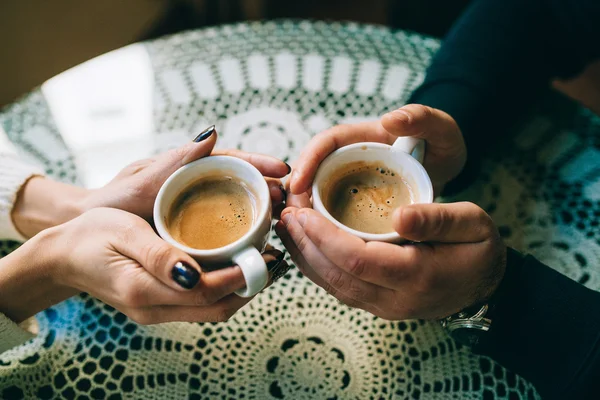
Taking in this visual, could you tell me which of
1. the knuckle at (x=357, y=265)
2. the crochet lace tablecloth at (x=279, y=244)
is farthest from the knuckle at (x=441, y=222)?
the crochet lace tablecloth at (x=279, y=244)

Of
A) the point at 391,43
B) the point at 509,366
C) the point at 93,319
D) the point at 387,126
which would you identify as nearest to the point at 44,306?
the point at 93,319

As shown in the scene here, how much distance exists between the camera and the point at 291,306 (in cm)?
78

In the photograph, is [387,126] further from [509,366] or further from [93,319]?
[93,319]

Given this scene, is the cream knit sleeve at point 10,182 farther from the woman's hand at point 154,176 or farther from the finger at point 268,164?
the finger at point 268,164

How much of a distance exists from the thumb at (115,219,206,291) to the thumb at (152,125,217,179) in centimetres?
13

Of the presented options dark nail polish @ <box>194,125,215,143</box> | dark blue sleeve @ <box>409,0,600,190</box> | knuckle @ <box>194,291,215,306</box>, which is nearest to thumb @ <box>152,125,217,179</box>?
dark nail polish @ <box>194,125,215,143</box>

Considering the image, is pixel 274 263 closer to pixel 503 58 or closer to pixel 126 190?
pixel 126 190

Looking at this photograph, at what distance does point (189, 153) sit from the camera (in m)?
0.71

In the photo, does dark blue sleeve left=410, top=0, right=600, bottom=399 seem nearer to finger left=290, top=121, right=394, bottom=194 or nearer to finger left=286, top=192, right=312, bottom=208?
finger left=290, top=121, right=394, bottom=194

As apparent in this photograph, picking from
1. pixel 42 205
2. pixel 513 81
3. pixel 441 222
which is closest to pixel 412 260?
pixel 441 222

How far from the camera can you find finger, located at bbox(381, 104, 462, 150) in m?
0.68

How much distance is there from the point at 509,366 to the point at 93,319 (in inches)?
25.8

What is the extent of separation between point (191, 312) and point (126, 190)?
236 mm

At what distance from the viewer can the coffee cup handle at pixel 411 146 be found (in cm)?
→ 72
